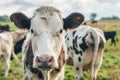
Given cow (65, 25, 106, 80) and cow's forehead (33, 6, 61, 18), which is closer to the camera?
cow's forehead (33, 6, 61, 18)

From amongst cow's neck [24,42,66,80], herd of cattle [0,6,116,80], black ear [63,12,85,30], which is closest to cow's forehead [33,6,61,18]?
herd of cattle [0,6,116,80]

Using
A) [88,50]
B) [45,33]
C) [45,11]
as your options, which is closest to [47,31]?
[45,33]

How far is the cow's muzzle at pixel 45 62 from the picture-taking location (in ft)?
15.8

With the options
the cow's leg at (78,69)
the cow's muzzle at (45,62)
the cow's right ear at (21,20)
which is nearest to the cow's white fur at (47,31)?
the cow's muzzle at (45,62)

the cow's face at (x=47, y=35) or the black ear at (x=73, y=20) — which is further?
the black ear at (x=73, y=20)

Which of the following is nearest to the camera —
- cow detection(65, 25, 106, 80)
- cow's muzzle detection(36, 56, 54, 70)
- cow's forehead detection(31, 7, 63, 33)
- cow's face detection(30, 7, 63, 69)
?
cow's muzzle detection(36, 56, 54, 70)

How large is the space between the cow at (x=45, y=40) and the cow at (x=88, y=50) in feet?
10.9

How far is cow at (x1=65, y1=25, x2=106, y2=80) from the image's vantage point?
9562mm

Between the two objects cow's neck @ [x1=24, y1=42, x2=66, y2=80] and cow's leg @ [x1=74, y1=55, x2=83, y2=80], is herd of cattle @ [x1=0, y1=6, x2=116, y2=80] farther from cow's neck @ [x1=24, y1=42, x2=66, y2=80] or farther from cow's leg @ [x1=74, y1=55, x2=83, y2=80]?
cow's leg @ [x1=74, y1=55, x2=83, y2=80]

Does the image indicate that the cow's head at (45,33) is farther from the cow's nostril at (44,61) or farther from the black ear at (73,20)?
the black ear at (73,20)

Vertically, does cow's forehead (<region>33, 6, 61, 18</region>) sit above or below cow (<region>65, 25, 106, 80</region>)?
above

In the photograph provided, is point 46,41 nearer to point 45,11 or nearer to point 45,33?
point 45,33

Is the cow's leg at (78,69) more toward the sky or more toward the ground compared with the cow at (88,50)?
more toward the ground

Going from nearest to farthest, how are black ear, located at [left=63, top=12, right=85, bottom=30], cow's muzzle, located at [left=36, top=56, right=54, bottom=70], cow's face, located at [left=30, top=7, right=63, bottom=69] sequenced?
1. cow's muzzle, located at [left=36, top=56, right=54, bottom=70]
2. cow's face, located at [left=30, top=7, right=63, bottom=69]
3. black ear, located at [left=63, top=12, right=85, bottom=30]
